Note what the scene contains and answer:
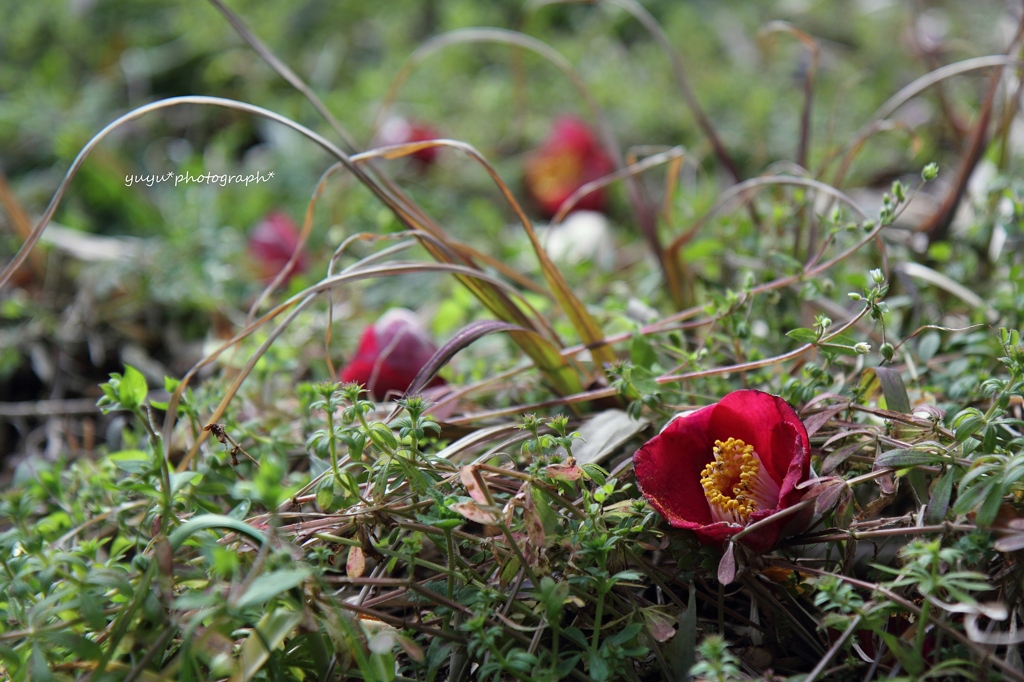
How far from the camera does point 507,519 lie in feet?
1.82

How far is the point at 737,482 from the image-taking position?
605 mm

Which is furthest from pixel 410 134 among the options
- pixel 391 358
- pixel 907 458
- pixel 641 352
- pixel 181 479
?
pixel 907 458

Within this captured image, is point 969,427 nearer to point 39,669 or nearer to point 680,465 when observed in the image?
point 680,465

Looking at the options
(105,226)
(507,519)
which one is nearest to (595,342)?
(507,519)

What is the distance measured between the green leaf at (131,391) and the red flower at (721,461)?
395 mm

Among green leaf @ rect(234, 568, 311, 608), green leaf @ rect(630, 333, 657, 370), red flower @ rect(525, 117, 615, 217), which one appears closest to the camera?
green leaf @ rect(234, 568, 311, 608)

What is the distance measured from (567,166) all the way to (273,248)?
574 millimetres

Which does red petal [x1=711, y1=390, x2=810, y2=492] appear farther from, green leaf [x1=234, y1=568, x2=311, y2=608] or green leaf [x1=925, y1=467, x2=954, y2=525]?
green leaf [x1=234, y1=568, x2=311, y2=608]

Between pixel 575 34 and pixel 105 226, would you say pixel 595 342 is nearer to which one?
pixel 105 226

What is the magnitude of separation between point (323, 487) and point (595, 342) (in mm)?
306

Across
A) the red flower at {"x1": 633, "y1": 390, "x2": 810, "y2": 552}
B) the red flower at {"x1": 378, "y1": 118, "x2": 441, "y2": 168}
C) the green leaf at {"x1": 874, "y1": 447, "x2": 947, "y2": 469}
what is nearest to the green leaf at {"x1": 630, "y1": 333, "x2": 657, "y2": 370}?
the red flower at {"x1": 633, "y1": 390, "x2": 810, "y2": 552}

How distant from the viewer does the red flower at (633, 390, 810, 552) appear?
0.58m

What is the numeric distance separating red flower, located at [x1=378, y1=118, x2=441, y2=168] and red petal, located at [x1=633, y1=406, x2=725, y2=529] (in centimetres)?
98

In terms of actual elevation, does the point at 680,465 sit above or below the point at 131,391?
below
